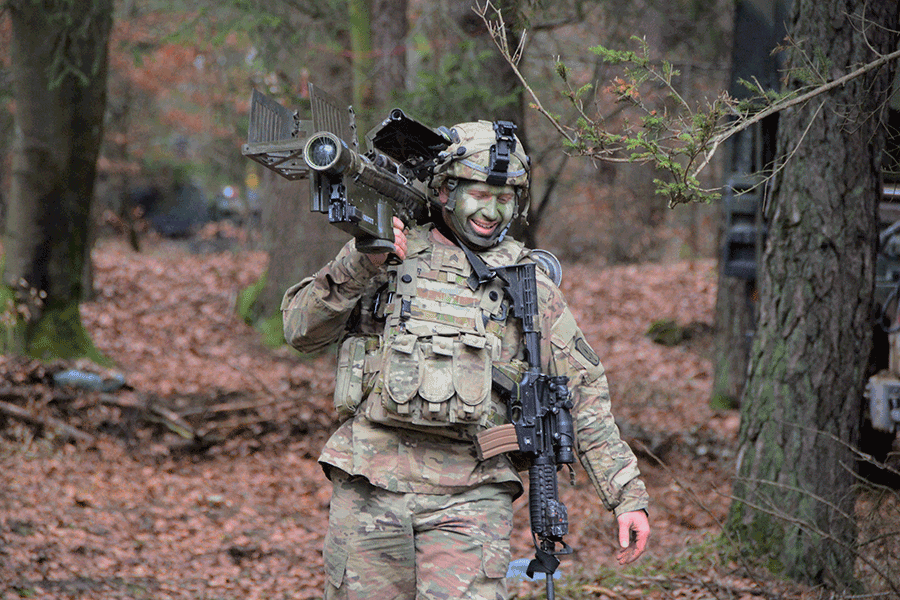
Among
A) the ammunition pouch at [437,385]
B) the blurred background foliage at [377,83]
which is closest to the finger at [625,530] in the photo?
the ammunition pouch at [437,385]

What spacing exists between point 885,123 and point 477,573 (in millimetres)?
2951

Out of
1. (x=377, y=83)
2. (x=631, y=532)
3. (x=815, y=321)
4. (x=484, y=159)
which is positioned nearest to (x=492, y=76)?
(x=377, y=83)

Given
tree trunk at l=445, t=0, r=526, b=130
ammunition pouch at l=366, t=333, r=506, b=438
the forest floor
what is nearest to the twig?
the forest floor

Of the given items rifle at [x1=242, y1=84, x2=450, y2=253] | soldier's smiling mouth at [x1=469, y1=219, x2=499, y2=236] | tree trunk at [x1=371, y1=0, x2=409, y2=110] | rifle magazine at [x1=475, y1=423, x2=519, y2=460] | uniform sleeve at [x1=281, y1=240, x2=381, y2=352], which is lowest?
rifle magazine at [x1=475, y1=423, x2=519, y2=460]

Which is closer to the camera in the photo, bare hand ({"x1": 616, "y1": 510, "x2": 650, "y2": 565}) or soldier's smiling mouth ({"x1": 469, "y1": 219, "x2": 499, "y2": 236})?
bare hand ({"x1": 616, "y1": 510, "x2": 650, "y2": 565})

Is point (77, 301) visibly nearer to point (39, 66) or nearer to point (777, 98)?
point (39, 66)

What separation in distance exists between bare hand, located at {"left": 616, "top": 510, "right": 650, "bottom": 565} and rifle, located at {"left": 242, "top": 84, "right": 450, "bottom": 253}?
139cm

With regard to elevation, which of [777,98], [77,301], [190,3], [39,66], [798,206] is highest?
[190,3]

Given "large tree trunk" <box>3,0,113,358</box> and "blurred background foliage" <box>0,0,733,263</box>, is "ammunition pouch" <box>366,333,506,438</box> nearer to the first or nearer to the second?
"blurred background foliage" <box>0,0,733,263</box>

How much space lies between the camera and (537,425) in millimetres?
3572

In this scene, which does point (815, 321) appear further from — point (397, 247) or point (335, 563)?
point (335, 563)

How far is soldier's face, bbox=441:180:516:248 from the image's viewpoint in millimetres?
3605

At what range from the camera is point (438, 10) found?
796 cm

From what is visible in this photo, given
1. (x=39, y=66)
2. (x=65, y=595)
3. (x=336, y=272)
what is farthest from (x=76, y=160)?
(x=336, y=272)
